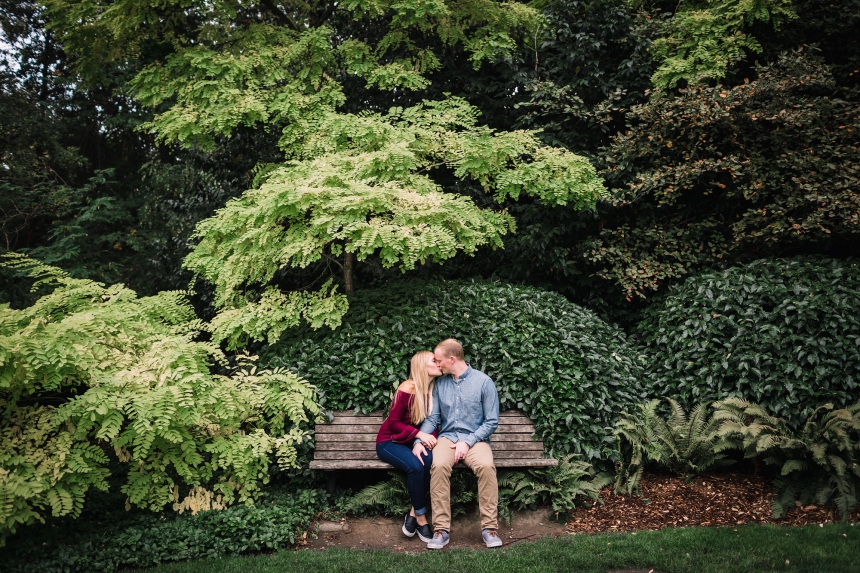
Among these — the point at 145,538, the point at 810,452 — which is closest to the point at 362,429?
the point at 145,538

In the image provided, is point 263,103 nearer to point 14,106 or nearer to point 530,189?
point 530,189

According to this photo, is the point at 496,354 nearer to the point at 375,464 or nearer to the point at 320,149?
the point at 375,464

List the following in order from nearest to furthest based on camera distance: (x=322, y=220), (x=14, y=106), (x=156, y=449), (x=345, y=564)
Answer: (x=345, y=564) → (x=156, y=449) → (x=322, y=220) → (x=14, y=106)

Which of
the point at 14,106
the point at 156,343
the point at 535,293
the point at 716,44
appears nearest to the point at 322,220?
the point at 156,343

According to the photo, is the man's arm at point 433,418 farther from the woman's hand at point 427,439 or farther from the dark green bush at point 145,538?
the dark green bush at point 145,538

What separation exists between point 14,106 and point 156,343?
9841 millimetres

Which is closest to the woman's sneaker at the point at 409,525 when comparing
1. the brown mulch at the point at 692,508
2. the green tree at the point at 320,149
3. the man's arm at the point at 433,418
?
the man's arm at the point at 433,418

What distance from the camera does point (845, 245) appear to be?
27.9 feet

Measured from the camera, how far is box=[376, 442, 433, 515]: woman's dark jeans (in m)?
5.50

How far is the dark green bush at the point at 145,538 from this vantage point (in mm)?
4891

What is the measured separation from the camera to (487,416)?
570 centimetres

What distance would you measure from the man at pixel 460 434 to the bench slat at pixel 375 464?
26 centimetres

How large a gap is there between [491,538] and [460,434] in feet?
3.08

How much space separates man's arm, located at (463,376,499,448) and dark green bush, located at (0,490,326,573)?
1.74m
